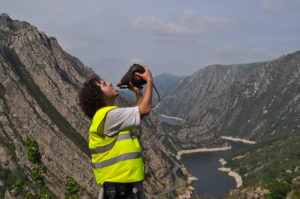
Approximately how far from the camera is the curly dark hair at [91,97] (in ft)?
26.1

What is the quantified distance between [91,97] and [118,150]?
4.77ft

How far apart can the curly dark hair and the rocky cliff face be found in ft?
381

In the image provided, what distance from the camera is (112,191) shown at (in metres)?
7.35

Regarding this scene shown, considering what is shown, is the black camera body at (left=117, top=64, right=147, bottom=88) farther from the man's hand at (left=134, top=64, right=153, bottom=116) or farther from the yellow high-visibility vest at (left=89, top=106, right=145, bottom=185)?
the yellow high-visibility vest at (left=89, top=106, right=145, bottom=185)

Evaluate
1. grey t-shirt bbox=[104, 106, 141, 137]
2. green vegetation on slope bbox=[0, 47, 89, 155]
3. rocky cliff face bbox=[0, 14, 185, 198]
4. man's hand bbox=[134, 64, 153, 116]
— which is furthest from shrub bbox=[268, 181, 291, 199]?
green vegetation on slope bbox=[0, 47, 89, 155]

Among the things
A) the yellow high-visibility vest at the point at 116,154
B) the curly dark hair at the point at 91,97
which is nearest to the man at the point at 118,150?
the yellow high-visibility vest at the point at 116,154

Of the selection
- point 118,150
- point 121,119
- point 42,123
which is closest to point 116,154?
point 118,150

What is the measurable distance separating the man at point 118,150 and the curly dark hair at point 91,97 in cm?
31

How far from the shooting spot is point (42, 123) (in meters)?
152

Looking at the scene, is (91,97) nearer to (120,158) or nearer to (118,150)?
(118,150)

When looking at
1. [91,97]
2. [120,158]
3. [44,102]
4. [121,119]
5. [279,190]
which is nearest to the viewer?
[121,119]

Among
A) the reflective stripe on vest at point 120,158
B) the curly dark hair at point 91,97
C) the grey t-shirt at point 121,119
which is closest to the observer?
the grey t-shirt at point 121,119

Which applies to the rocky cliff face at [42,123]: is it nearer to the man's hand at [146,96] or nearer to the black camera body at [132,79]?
Answer: the black camera body at [132,79]

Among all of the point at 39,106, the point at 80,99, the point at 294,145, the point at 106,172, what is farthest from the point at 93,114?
the point at 294,145
